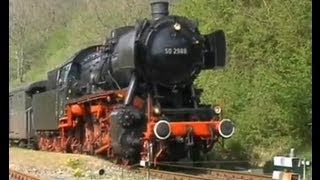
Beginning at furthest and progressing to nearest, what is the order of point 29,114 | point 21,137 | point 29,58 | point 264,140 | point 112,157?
point 29,58 < point 21,137 < point 29,114 < point 264,140 < point 112,157

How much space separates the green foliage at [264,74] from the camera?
12.8 meters

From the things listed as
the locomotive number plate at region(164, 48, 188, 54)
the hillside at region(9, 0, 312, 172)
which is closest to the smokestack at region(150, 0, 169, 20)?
the locomotive number plate at region(164, 48, 188, 54)

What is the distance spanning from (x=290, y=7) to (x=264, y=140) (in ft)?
10.7

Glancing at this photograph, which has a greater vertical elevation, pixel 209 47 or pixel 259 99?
pixel 209 47

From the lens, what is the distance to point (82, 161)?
1329cm

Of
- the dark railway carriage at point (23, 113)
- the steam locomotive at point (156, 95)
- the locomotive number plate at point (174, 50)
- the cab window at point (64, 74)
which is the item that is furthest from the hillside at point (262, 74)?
the dark railway carriage at point (23, 113)

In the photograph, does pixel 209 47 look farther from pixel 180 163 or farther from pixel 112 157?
pixel 112 157

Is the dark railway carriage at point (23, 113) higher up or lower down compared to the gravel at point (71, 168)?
higher up

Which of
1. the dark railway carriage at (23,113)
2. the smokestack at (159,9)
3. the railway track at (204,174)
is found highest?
the smokestack at (159,9)

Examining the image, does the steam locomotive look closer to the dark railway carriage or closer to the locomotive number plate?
the locomotive number plate

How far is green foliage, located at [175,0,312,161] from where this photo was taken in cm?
1276

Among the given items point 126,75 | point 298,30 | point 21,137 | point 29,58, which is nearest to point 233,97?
point 298,30

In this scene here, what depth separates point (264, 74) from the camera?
13641mm

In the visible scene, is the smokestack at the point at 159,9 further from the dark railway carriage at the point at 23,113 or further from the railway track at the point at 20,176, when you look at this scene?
the dark railway carriage at the point at 23,113
